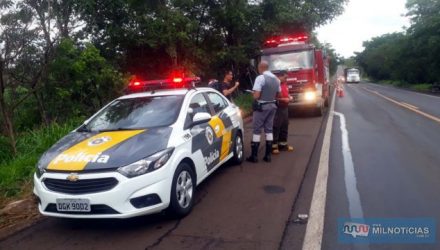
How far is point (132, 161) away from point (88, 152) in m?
0.59

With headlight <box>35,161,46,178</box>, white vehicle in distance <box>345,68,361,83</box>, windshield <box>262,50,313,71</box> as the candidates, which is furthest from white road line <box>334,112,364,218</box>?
white vehicle in distance <box>345,68,361,83</box>

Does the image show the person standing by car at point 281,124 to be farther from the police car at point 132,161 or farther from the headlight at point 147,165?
the headlight at point 147,165

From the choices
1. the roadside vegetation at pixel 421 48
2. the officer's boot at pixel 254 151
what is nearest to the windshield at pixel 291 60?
the officer's boot at pixel 254 151

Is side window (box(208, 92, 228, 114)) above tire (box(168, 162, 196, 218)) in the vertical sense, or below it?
above

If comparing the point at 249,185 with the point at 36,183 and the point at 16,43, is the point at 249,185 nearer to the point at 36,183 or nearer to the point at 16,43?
the point at 36,183

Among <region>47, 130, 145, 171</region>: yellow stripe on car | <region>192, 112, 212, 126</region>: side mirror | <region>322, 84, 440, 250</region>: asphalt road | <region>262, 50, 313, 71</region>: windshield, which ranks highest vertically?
<region>262, 50, 313, 71</region>: windshield

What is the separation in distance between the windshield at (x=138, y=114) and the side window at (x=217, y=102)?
964mm

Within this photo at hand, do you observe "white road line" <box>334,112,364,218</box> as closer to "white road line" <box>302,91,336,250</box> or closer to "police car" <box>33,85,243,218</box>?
"white road line" <box>302,91,336,250</box>

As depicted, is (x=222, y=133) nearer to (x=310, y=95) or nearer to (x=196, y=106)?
(x=196, y=106)

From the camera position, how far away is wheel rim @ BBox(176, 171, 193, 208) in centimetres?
480

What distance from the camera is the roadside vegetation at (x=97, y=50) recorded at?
8203 millimetres

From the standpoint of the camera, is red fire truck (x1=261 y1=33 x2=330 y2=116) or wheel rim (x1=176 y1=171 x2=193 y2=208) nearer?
wheel rim (x1=176 y1=171 x2=193 y2=208)

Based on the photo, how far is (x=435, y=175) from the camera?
6168 millimetres

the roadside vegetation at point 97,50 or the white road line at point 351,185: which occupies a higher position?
the roadside vegetation at point 97,50
